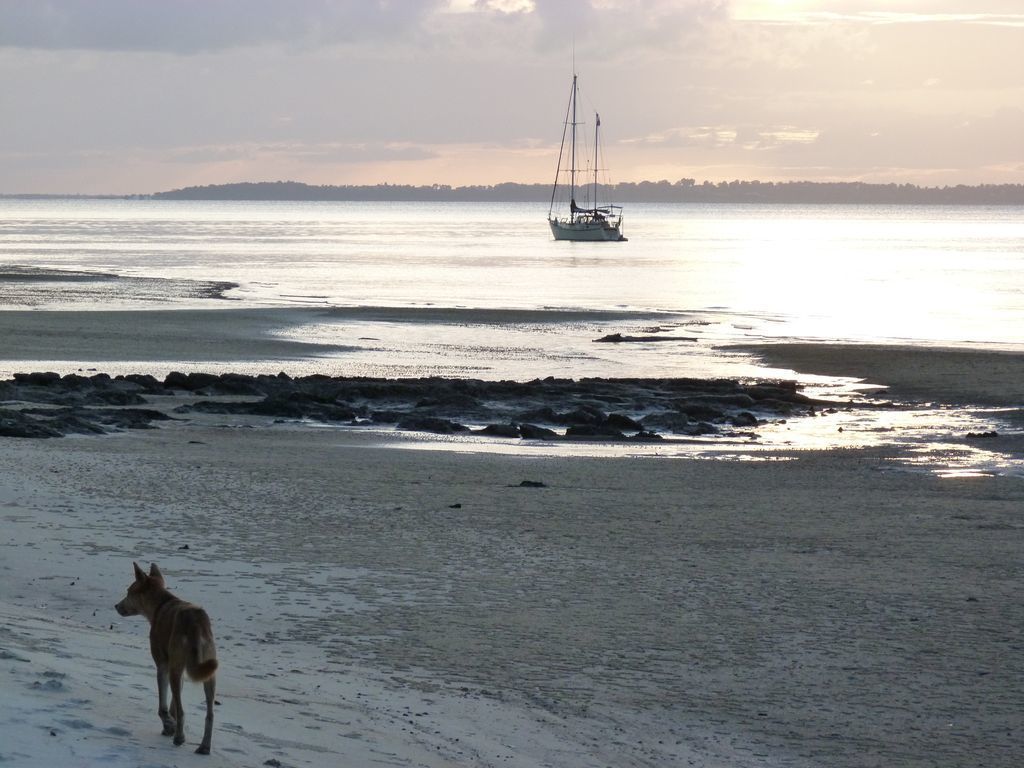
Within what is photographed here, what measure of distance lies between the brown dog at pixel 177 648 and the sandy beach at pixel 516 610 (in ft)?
0.56

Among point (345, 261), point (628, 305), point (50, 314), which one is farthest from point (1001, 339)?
point (345, 261)

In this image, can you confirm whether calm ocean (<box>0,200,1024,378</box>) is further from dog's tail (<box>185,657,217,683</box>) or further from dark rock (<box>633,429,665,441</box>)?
dog's tail (<box>185,657,217,683</box>)

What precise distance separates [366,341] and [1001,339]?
22019 mm

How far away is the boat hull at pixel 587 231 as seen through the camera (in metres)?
129

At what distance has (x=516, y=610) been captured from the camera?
433 inches

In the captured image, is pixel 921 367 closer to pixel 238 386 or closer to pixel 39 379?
pixel 238 386

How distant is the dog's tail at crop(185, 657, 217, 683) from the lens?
631 cm

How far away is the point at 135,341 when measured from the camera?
127ft

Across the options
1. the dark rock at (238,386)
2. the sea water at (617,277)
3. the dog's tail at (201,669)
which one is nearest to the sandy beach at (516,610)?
the dog's tail at (201,669)

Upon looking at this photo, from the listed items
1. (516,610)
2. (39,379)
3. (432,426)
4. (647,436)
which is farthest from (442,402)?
(516,610)

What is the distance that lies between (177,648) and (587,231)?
124240 millimetres

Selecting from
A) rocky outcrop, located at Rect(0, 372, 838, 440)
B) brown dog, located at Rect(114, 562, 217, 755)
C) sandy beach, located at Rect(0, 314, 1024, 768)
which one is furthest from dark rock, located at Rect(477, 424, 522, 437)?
brown dog, located at Rect(114, 562, 217, 755)

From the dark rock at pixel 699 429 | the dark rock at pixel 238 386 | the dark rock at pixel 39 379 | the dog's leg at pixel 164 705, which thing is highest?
the dog's leg at pixel 164 705

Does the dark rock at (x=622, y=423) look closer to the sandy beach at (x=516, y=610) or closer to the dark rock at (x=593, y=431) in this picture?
the dark rock at (x=593, y=431)
